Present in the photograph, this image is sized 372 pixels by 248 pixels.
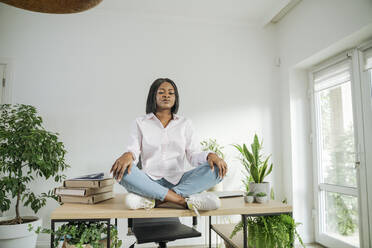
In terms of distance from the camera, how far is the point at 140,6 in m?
3.05

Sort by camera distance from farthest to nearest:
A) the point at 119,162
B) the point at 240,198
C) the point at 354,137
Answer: the point at 354,137 → the point at 240,198 → the point at 119,162

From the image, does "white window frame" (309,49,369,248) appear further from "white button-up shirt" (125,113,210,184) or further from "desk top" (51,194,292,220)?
"white button-up shirt" (125,113,210,184)

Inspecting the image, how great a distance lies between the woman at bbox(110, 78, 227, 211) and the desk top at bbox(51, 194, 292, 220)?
0.05m

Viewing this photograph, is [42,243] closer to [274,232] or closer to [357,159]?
[274,232]

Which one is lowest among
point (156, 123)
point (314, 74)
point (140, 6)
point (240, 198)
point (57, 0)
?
point (240, 198)

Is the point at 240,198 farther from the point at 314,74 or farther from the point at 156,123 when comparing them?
the point at 314,74

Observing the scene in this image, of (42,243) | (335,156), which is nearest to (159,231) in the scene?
(42,243)

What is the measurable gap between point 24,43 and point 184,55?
1752 millimetres

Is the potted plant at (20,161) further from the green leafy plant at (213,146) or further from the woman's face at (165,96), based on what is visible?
the green leafy plant at (213,146)

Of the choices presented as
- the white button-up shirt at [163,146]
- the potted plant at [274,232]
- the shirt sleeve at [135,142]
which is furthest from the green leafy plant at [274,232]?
the shirt sleeve at [135,142]

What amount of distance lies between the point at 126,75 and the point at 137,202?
2.00m

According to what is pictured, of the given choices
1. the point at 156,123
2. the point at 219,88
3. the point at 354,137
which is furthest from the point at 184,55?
the point at 354,137

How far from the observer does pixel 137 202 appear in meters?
1.37

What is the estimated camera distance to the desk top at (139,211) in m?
1.30
